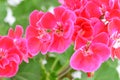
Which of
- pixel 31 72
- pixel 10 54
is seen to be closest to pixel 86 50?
pixel 10 54

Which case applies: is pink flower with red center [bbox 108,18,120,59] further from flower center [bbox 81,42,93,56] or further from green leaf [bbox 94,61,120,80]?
green leaf [bbox 94,61,120,80]

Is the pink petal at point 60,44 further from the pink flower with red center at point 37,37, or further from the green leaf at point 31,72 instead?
the green leaf at point 31,72

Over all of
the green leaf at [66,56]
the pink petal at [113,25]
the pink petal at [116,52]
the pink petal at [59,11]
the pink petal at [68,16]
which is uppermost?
the green leaf at [66,56]

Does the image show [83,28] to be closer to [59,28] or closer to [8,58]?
[59,28]

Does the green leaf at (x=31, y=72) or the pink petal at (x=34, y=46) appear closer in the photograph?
the pink petal at (x=34, y=46)

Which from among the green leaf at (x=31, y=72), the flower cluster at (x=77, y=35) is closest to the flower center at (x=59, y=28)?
the flower cluster at (x=77, y=35)

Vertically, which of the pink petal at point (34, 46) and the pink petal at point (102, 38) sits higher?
the pink petal at point (34, 46)

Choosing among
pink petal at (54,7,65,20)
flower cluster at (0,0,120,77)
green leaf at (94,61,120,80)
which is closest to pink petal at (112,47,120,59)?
flower cluster at (0,0,120,77)
